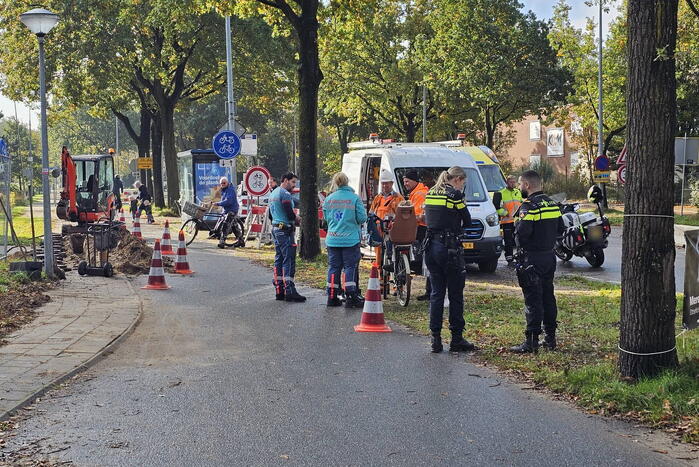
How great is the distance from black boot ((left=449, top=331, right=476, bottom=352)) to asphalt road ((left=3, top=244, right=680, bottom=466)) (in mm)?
286

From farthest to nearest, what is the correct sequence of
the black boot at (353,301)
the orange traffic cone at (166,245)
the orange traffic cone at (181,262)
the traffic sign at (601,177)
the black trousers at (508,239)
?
the traffic sign at (601,177)
the orange traffic cone at (166,245)
the black trousers at (508,239)
the orange traffic cone at (181,262)
the black boot at (353,301)

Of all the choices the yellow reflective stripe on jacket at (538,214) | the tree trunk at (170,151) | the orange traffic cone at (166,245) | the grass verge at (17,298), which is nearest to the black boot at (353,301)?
the yellow reflective stripe on jacket at (538,214)

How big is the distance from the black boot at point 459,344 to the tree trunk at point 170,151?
30986 millimetres

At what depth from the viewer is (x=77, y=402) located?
6.95 meters

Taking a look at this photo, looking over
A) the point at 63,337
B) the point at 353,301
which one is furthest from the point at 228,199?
the point at 63,337

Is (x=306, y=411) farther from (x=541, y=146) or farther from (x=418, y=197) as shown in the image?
(x=541, y=146)

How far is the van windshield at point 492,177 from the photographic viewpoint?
20781 mm

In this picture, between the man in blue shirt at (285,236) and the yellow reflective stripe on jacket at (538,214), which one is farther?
the man in blue shirt at (285,236)

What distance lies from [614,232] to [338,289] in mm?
19031

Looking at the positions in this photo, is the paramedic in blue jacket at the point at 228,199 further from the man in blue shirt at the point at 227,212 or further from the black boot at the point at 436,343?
the black boot at the point at 436,343

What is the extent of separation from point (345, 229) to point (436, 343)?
10.9 feet

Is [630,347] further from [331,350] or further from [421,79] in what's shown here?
[421,79]

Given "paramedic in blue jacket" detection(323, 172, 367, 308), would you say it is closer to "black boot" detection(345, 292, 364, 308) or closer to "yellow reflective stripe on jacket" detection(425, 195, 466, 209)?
"black boot" detection(345, 292, 364, 308)

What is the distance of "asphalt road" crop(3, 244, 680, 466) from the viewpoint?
551 cm
